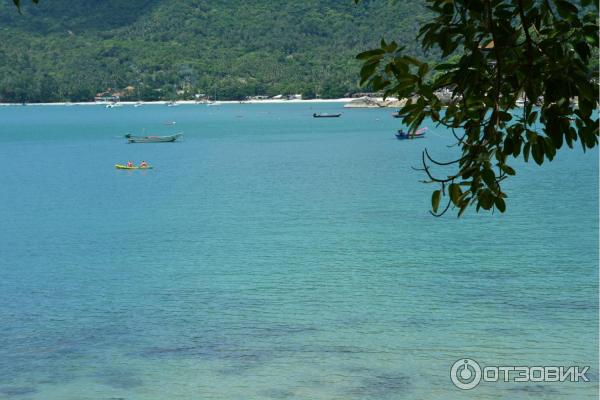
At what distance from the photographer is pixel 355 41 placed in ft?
587

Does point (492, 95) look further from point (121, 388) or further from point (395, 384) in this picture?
point (121, 388)

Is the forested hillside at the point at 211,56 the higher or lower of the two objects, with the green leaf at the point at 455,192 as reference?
higher

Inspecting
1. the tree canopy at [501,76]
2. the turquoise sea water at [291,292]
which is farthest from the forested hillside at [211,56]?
the tree canopy at [501,76]

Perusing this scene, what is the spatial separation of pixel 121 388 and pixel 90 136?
69.0 metres

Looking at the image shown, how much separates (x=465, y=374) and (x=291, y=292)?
16.6 feet

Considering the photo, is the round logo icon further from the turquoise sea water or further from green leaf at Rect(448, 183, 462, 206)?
green leaf at Rect(448, 183, 462, 206)

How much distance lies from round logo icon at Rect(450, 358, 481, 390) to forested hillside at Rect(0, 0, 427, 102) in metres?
159

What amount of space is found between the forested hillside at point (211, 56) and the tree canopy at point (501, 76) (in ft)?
545

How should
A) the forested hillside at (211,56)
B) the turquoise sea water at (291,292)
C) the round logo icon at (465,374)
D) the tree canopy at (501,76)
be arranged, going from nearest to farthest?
the tree canopy at (501,76)
the round logo icon at (465,374)
the turquoise sea water at (291,292)
the forested hillside at (211,56)

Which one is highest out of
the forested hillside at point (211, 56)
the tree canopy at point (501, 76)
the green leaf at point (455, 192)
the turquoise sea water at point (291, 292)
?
the forested hillside at point (211, 56)

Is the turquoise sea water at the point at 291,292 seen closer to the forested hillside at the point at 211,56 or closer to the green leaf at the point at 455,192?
the green leaf at the point at 455,192

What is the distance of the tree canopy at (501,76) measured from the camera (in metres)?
3.54

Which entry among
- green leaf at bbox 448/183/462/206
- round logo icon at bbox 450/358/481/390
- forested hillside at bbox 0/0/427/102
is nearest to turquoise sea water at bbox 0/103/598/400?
round logo icon at bbox 450/358/481/390

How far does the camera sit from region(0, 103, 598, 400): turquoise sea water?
11.3 m
